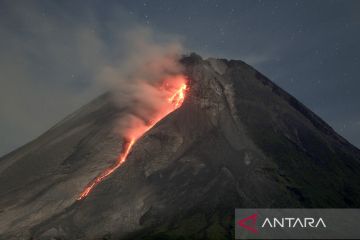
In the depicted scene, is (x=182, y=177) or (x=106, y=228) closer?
(x=106, y=228)

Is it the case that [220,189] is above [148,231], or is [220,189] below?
above

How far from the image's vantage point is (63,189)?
19825cm

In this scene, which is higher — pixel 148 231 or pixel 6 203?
pixel 6 203

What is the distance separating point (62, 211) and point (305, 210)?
8405 centimetres

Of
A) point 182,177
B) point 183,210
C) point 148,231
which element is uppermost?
point 182,177

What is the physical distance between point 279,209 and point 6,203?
99390mm

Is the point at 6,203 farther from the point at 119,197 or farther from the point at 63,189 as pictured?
the point at 119,197

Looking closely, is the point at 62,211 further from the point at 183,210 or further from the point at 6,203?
the point at 183,210

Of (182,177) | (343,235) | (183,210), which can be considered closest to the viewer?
(343,235)

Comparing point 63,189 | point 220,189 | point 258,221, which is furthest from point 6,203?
point 258,221

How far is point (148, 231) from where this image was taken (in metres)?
170

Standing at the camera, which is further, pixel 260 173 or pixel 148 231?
pixel 260 173

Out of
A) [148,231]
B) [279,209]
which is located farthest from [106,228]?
[279,209]

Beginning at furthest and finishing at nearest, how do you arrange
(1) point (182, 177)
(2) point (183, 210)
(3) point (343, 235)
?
(1) point (182, 177) → (2) point (183, 210) → (3) point (343, 235)
